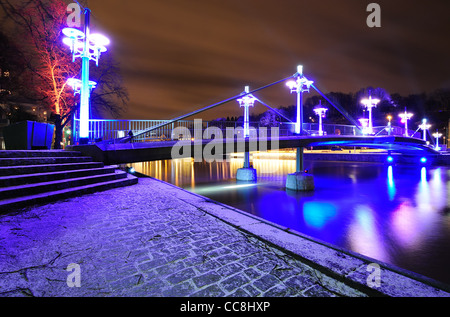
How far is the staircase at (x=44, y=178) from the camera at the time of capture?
16.3 ft

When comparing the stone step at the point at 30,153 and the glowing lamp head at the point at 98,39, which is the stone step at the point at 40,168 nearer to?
the stone step at the point at 30,153

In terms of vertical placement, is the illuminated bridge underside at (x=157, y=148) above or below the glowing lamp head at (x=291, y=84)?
below

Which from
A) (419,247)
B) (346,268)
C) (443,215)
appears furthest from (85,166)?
(443,215)

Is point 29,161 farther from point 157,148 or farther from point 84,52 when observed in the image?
point 84,52

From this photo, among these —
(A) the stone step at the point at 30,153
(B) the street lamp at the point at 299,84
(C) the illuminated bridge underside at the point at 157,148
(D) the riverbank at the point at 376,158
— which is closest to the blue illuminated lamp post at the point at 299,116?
(B) the street lamp at the point at 299,84

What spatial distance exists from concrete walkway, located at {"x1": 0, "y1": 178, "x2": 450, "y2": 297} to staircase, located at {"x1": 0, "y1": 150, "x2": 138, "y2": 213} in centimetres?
69

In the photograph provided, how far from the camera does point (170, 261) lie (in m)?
2.93

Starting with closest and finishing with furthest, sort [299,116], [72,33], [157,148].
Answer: [72,33] → [157,148] → [299,116]

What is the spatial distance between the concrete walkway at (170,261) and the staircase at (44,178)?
2.28ft

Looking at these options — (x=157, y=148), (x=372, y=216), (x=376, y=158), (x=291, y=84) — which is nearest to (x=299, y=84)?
(x=291, y=84)

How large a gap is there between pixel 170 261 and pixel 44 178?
5.14 meters

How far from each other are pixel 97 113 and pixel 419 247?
81.6 feet
